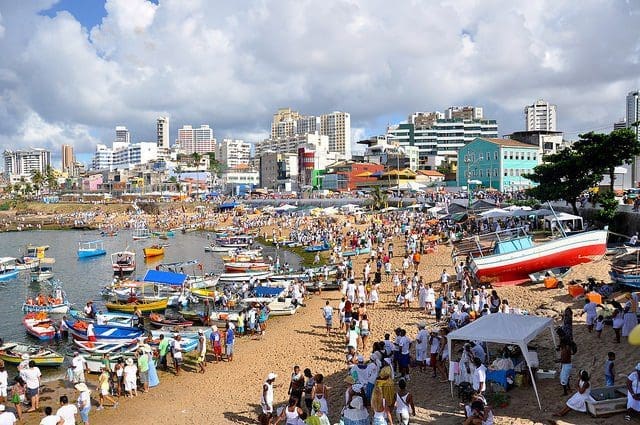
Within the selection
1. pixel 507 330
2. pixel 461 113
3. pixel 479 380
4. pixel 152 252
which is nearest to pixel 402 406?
pixel 479 380

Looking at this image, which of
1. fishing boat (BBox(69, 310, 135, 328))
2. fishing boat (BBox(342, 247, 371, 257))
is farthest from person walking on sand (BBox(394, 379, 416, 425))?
fishing boat (BBox(342, 247, 371, 257))

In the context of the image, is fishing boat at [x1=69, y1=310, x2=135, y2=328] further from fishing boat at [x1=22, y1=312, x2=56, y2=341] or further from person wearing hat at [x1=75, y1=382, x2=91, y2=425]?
person wearing hat at [x1=75, y1=382, x2=91, y2=425]

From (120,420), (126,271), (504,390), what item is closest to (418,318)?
(504,390)

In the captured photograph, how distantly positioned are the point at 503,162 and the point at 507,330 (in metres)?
61.8

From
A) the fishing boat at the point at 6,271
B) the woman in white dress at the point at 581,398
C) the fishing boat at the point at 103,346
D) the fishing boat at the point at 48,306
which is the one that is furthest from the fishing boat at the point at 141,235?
the woman in white dress at the point at 581,398

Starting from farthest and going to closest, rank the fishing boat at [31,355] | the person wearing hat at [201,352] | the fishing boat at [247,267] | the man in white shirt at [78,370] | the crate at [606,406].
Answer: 1. the fishing boat at [247,267]
2. the fishing boat at [31,355]
3. the person wearing hat at [201,352]
4. the man in white shirt at [78,370]
5. the crate at [606,406]

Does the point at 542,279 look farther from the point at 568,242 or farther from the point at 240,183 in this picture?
the point at 240,183

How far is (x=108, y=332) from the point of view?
19828 mm

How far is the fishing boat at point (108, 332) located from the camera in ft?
63.8

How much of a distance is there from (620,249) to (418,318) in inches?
456

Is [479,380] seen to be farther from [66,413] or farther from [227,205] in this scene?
[227,205]

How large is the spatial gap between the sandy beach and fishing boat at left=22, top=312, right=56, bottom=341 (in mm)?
5668

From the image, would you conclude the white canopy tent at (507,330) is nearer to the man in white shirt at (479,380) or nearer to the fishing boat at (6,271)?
the man in white shirt at (479,380)

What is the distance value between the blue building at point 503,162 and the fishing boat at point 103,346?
56231 mm
